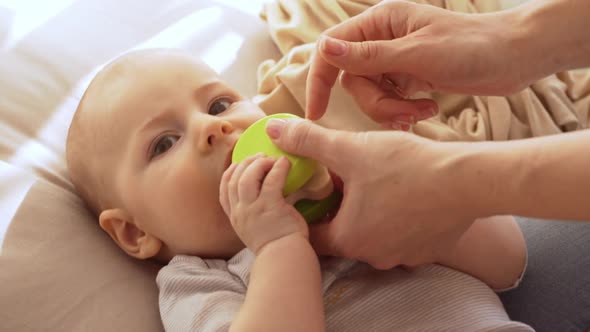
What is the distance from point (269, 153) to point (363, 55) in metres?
0.23

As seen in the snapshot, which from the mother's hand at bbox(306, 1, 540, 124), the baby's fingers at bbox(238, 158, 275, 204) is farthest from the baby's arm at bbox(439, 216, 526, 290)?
the baby's fingers at bbox(238, 158, 275, 204)

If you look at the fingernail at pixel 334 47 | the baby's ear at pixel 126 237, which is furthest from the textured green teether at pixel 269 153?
the baby's ear at pixel 126 237

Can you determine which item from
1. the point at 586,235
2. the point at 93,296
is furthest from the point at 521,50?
the point at 93,296

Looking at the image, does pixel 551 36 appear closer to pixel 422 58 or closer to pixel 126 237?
pixel 422 58

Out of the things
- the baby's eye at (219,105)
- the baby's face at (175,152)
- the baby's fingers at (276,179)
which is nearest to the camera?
the baby's fingers at (276,179)

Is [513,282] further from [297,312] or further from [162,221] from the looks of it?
[162,221]

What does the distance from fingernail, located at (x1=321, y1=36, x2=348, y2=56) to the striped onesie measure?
1.08 feet

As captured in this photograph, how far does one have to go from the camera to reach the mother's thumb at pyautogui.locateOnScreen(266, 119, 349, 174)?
2.61 ft

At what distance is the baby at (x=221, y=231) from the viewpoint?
2.70 ft

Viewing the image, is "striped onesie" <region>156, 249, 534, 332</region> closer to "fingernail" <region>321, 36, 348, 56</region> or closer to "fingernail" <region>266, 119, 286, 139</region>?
"fingernail" <region>266, 119, 286, 139</region>

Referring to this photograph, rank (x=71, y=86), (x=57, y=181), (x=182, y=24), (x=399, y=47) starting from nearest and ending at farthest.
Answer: (x=399, y=47) < (x=57, y=181) < (x=71, y=86) < (x=182, y=24)

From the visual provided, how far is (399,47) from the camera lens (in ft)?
3.09

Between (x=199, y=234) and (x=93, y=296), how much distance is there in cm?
19

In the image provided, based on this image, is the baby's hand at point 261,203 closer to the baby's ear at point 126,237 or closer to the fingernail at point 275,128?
the fingernail at point 275,128
